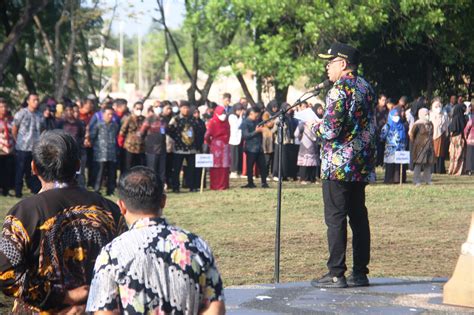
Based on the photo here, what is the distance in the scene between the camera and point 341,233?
941 centimetres

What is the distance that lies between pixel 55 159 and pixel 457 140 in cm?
2561

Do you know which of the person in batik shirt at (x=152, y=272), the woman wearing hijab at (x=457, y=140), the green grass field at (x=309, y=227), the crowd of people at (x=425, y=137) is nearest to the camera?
the person in batik shirt at (x=152, y=272)

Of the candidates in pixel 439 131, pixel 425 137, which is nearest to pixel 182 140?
pixel 425 137

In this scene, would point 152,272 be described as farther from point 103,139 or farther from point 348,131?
point 103,139

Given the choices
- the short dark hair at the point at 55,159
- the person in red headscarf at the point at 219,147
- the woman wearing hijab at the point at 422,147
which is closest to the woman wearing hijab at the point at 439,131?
the woman wearing hijab at the point at 422,147

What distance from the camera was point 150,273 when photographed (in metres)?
4.38

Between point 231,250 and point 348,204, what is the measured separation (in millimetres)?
4290

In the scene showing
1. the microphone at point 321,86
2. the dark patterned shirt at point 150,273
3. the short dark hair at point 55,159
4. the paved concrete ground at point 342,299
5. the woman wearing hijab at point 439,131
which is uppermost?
the woman wearing hijab at point 439,131

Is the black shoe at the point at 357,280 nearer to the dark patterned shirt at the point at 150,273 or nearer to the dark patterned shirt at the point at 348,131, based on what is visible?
the dark patterned shirt at the point at 348,131

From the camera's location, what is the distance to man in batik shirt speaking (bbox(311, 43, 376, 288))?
9195 millimetres

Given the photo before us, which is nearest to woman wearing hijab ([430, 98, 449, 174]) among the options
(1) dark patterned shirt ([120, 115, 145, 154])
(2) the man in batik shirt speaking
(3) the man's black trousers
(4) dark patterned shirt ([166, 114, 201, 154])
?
(4) dark patterned shirt ([166, 114, 201, 154])

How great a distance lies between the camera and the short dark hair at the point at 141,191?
4.57 metres

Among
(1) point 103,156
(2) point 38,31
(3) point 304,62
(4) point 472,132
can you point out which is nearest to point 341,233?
(1) point 103,156

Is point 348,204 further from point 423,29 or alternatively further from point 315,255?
point 423,29
